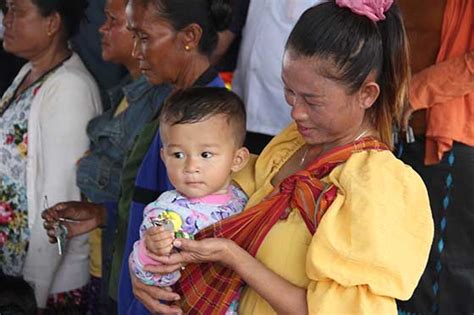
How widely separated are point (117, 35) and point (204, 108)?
1263mm

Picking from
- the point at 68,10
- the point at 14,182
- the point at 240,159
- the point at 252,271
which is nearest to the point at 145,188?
the point at 240,159

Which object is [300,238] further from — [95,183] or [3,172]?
[3,172]

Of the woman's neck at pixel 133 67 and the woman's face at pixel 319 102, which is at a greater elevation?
the woman's face at pixel 319 102

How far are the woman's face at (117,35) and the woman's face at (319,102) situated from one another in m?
1.38

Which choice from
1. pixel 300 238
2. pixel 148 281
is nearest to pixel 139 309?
pixel 148 281

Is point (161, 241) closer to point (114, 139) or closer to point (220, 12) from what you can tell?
point (220, 12)

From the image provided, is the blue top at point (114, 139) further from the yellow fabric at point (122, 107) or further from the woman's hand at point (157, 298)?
the woman's hand at point (157, 298)

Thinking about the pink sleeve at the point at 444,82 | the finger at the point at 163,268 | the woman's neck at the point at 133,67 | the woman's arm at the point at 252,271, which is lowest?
the woman's neck at the point at 133,67

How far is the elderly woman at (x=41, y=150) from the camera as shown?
2912 mm

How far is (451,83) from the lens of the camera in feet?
7.99

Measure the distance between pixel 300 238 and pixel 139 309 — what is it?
2.29 feet

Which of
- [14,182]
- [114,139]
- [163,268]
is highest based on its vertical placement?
[163,268]

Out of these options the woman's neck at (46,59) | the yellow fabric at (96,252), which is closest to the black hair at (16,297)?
the yellow fabric at (96,252)

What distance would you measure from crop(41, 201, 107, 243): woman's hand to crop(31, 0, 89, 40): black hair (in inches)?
33.7
